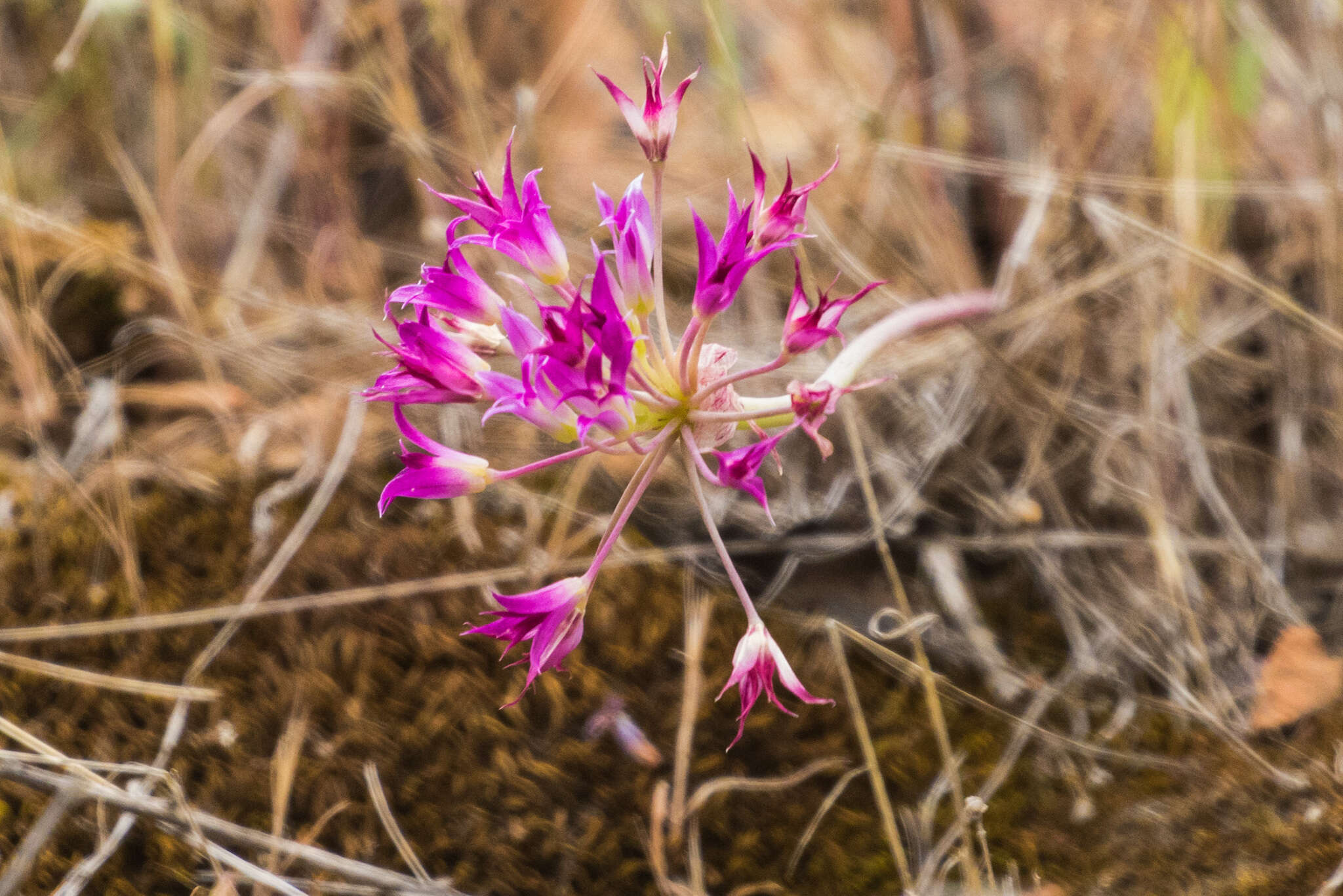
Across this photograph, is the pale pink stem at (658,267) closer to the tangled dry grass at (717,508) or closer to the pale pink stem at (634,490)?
the pale pink stem at (634,490)

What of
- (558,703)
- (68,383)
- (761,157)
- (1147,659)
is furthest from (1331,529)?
(68,383)

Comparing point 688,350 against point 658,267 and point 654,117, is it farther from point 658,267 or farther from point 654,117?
point 654,117

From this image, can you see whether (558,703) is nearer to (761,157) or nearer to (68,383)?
(761,157)

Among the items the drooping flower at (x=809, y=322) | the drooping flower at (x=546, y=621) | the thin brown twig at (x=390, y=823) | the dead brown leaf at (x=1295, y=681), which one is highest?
the drooping flower at (x=809, y=322)

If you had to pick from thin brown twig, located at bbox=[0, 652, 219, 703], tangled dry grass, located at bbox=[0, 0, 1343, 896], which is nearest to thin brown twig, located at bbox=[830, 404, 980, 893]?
tangled dry grass, located at bbox=[0, 0, 1343, 896]

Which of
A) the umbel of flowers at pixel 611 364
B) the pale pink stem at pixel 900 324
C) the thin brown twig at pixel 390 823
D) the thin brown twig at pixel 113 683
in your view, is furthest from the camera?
the thin brown twig at pixel 113 683

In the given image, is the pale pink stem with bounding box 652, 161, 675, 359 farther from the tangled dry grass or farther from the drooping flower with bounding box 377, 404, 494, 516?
the tangled dry grass

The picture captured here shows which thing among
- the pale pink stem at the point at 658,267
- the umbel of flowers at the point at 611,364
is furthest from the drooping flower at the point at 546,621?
the pale pink stem at the point at 658,267

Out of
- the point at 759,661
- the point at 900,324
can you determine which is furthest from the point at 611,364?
the point at 900,324
